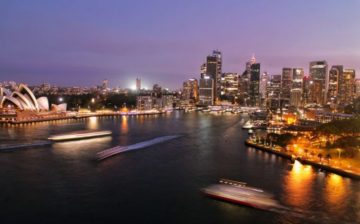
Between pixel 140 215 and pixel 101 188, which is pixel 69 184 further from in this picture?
pixel 140 215

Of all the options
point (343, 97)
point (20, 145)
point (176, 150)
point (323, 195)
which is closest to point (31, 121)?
point (20, 145)

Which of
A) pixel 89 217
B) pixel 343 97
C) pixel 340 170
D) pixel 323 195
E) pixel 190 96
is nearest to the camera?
pixel 89 217

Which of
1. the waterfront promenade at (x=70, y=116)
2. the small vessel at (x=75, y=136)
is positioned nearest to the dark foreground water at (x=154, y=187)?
the small vessel at (x=75, y=136)

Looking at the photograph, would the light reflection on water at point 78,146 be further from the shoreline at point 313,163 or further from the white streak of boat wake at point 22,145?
the shoreline at point 313,163

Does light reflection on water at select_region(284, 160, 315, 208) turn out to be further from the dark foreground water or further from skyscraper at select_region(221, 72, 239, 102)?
skyscraper at select_region(221, 72, 239, 102)

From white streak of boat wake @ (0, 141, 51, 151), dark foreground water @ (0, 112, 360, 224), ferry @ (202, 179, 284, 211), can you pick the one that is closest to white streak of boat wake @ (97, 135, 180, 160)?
dark foreground water @ (0, 112, 360, 224)

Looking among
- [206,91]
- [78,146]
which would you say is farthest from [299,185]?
[206,91]
